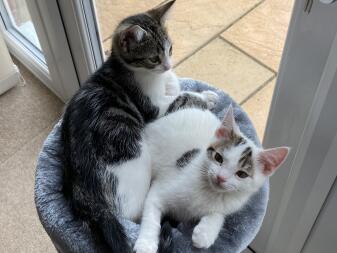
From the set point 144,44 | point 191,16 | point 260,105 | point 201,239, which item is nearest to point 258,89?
point 260,105

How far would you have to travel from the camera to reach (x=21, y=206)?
5.66 feet

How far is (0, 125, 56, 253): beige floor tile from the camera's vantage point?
1634 mm

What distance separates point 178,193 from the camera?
106 cm

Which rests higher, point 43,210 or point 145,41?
point 145,41

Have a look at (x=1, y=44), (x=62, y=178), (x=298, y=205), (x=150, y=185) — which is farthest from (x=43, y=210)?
(x=1, y=44)

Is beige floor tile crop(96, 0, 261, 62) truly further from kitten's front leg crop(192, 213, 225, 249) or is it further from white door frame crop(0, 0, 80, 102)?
kitten's front leg crop(192, 213, 225, 249)

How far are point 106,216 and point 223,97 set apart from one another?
527 millimetres

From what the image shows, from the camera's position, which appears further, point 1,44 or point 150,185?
point 1,44

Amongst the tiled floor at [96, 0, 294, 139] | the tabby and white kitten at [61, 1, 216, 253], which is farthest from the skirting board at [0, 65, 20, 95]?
the tabby and white kitten at [61, 1, 216, 253]

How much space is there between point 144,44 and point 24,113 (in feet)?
3.32

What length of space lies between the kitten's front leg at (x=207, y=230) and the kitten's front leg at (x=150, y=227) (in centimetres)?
9

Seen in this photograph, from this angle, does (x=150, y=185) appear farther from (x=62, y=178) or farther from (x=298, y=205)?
(x=298, y=205)

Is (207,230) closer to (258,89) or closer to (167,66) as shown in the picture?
(167,66)

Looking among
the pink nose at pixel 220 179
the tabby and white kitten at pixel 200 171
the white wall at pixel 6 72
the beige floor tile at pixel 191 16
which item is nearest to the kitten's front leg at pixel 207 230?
the tabby and white kitten at pixel 200 171
